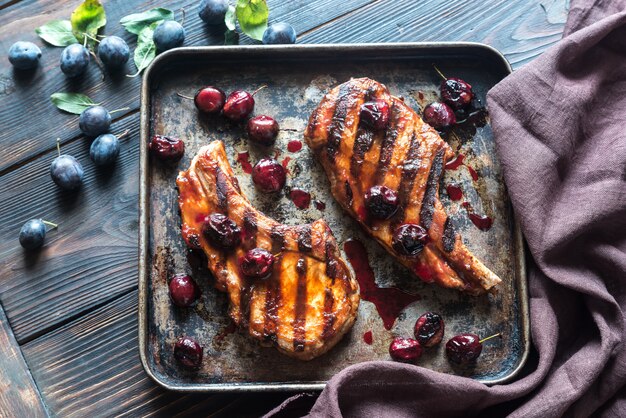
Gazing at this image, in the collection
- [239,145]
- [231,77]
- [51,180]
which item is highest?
[231,77]

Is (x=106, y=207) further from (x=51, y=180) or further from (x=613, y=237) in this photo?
(x=613, y=237)

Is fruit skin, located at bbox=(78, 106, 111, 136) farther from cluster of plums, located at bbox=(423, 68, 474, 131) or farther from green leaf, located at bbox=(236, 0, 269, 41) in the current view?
cluster of plums, located at bbox=(423, 68, 474, 131)

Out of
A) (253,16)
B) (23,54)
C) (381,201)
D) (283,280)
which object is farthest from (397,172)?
(23,54)

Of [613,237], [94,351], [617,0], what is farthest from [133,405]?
[617,0]

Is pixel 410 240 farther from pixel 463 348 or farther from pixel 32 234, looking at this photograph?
pixel 32 234

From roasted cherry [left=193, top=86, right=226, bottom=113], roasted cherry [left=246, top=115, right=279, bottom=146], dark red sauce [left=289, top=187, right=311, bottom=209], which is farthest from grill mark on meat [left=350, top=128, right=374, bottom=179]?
roasted cherry [left=193, top=86, right=226, bottom=113]

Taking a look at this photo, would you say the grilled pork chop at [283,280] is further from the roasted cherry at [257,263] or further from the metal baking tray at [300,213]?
the metal baking tray at [300,213]

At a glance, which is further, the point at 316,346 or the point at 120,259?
the point at 120,259

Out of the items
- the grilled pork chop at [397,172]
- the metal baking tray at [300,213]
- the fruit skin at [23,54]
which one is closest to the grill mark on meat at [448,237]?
the grilled pork chop at [397,172]
